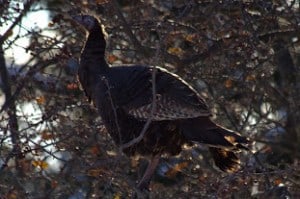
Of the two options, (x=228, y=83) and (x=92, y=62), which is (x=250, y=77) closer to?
(x=228, y=83)

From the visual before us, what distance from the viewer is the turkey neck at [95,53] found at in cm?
769

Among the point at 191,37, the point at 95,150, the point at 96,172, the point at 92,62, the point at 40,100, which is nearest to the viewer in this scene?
the point at 96,172

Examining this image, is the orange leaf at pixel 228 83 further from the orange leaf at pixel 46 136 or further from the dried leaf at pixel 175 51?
the orange leaf at pixel 46 136

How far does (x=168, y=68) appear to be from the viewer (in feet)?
28.0

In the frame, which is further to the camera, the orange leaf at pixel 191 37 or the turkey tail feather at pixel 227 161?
the orange leaf at pixel 191 37

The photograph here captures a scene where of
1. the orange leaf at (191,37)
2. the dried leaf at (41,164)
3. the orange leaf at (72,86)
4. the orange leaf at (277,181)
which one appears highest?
the orange leaf at (191,37)

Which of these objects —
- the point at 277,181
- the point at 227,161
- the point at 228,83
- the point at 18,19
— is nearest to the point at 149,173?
the point at 227,161

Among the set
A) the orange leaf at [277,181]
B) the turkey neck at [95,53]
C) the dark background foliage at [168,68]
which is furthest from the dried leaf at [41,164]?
the orange leaf at [277,181]

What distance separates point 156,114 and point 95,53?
0.95 meters

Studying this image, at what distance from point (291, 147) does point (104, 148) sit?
2.21 m

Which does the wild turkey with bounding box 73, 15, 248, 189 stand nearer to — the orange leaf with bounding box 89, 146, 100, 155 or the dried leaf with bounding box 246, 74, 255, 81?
the orange leaf with bounding box 89, 146, 100, 155

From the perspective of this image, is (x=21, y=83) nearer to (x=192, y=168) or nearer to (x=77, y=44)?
(x=77, y=44)

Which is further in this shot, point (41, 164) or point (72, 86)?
point (72, 86)

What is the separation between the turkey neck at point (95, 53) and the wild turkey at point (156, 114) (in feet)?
0.04
